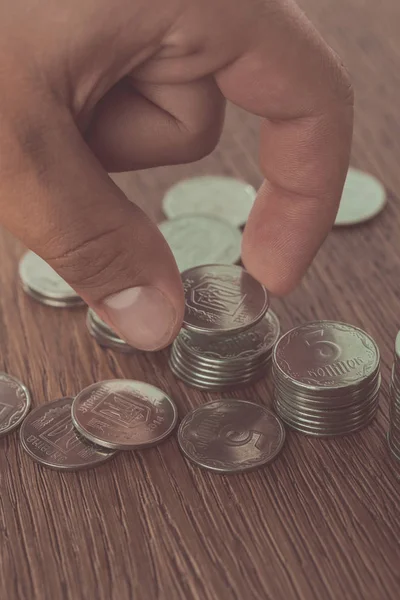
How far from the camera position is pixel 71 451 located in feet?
2.59

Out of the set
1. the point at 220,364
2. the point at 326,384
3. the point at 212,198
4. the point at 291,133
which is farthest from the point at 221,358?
the point at 212,198

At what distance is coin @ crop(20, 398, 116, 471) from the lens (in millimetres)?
775

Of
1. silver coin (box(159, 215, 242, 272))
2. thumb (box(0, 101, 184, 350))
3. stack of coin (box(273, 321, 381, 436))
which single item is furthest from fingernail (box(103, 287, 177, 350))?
silver coin (box(159, 215, 242, 272))

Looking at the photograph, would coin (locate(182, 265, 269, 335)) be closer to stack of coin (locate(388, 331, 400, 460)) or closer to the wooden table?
the wooden table

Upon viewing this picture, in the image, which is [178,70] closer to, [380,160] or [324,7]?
[380,160]

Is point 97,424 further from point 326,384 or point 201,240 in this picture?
point 201,240

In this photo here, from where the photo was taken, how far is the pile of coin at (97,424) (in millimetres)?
783

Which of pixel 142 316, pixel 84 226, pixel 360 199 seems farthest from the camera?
pixel 360 199

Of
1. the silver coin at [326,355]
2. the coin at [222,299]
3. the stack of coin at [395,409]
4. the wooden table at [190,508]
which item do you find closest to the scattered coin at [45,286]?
the wooden table at [190,508]

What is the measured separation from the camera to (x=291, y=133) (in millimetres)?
809

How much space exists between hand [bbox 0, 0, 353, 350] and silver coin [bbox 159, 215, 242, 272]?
0.10 metres

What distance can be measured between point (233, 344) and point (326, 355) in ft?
0.33

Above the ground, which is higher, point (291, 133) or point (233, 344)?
point (291, 133)

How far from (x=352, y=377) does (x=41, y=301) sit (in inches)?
14.4
